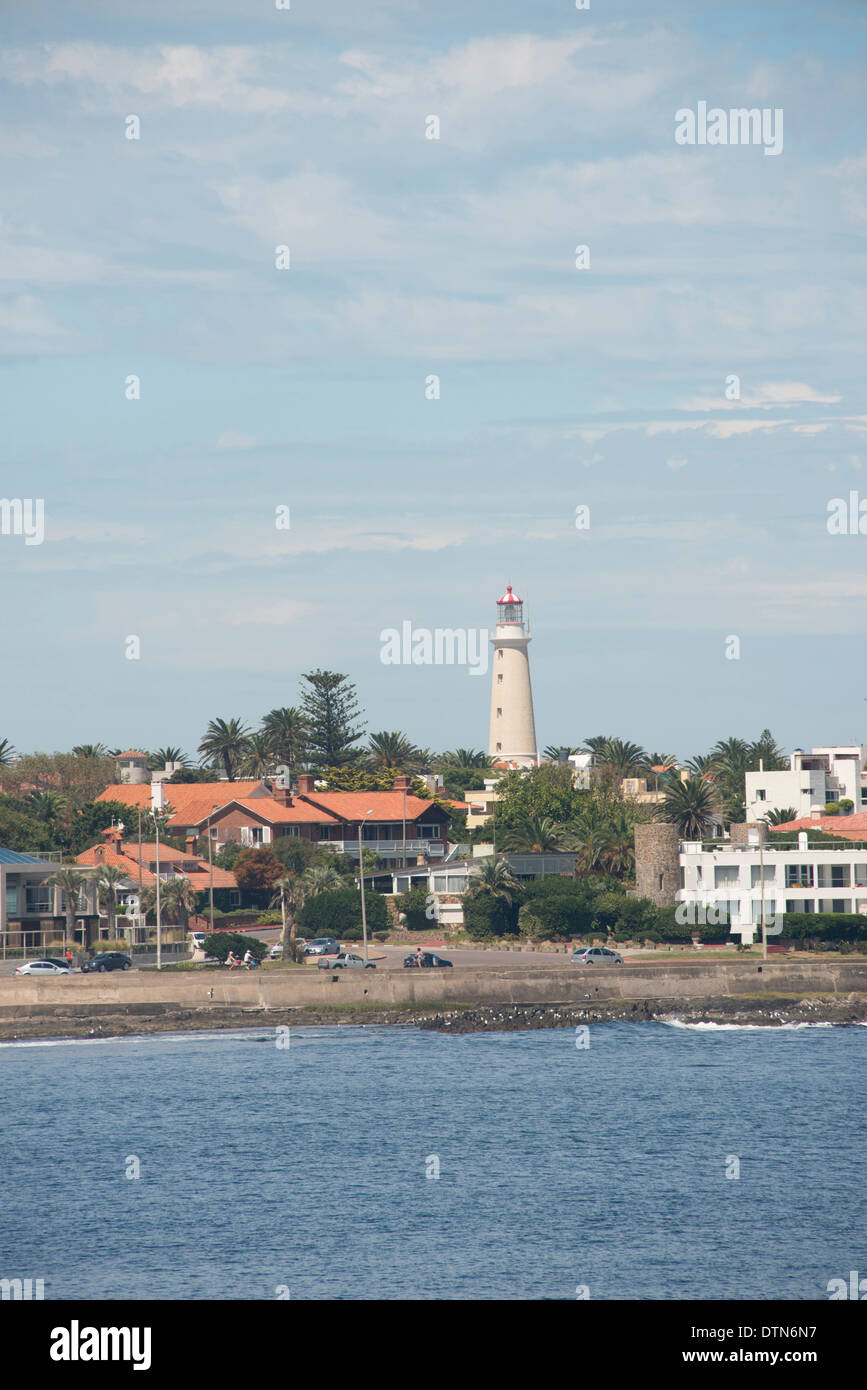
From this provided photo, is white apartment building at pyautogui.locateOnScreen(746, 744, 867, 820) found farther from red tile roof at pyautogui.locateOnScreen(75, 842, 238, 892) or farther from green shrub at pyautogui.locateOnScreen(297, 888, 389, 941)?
red tile roof at pyautogui.locateOnScreen(75, 842, 238, 892)

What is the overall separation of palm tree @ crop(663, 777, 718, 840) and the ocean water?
27.2 metres

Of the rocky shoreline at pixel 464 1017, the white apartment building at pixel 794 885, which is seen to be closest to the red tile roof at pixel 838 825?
the white apartment building at pixel 794 885

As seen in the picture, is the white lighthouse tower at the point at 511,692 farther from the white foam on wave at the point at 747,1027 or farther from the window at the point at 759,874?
the white foam on wave at the point at 747,1027

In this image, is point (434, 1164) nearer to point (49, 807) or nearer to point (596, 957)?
point (596, 957)

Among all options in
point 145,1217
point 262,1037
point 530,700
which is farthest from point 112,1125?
point 530,700

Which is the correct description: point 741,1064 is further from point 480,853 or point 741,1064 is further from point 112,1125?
point 480,853

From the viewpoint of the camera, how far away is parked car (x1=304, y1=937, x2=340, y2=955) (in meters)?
88.1

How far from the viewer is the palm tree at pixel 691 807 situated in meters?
101

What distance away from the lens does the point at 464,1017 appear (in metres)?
76.8

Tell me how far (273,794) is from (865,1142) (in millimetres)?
86823

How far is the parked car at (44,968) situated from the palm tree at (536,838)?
1421 inches

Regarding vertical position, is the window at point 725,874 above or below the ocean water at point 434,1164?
above

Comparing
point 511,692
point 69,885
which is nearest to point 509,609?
point 511,692
